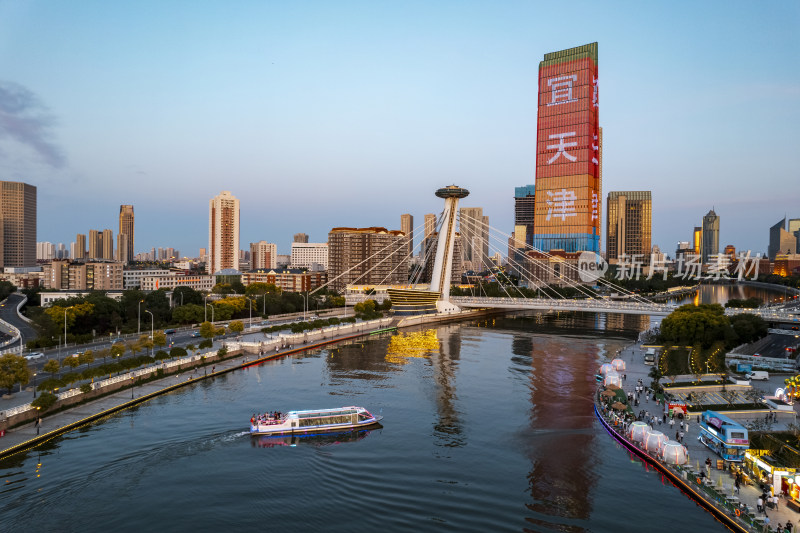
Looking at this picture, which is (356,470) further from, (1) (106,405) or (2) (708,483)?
(1) (106,405)

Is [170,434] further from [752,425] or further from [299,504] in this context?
[752,425]

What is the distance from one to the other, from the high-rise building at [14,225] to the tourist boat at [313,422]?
665 feet

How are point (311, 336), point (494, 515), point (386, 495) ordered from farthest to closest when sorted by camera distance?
point (311, 336)
point (386, 495)
point (494, 515)

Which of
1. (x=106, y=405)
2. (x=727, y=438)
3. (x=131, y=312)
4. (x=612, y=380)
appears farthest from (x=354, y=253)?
(x=727, y=438)

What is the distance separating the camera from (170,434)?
30.0 m

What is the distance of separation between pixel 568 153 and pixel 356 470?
430ft

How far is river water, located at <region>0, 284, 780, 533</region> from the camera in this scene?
2158cm

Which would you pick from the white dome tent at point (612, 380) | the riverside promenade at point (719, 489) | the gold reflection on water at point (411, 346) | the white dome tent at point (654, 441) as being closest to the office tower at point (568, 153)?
the gold reflection on water at point (411, 346)

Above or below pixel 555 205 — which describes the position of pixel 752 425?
below

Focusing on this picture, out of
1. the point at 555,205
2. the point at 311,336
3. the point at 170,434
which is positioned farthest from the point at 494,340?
the point at 555,205

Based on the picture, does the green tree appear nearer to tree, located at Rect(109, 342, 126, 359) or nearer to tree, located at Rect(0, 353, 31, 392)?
tree, located at Rect(109, 342, 126, 359)

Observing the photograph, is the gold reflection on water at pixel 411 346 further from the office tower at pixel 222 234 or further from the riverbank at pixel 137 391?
the office tower at pixel 222 234

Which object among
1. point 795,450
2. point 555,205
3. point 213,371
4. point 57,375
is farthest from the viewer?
point 555,205

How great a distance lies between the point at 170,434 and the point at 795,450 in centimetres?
3104
